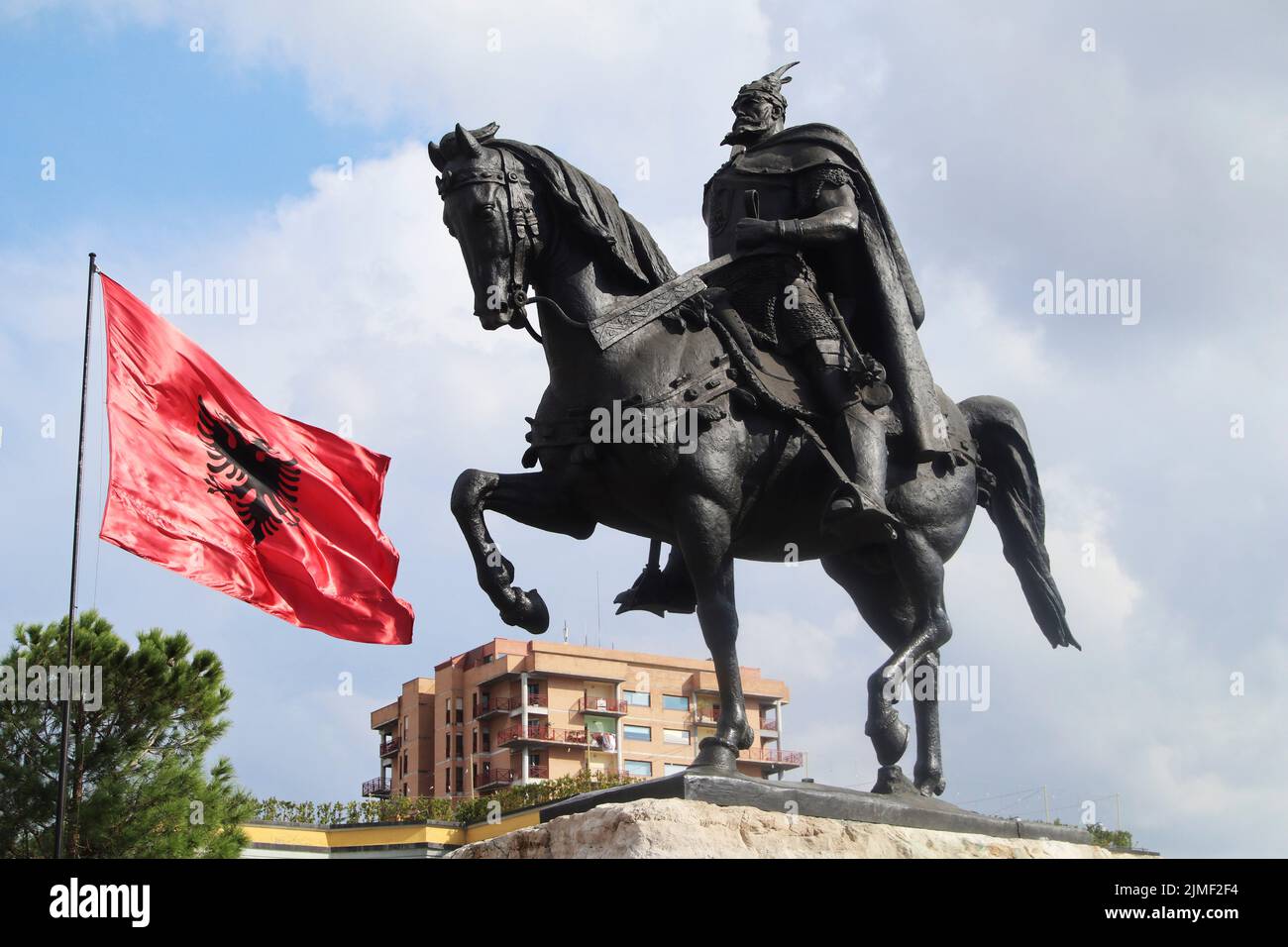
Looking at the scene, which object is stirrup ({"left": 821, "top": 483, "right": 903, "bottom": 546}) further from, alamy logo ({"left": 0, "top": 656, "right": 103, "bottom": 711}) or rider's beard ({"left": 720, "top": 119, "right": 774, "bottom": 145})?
alamy logo ({"left": 0, "top": 656, "right": 103, "bottom": 711})

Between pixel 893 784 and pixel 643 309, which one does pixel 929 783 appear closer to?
pixel 893 784

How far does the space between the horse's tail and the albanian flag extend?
18.3 ft

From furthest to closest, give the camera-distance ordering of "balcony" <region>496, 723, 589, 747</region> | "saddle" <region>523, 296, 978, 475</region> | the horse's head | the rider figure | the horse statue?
"balcony" <region>496, 723, 589, 747</region> → the rider figure → "saddle" <region>523, 296, 978, 475</region> → the horse statue → the horse's head

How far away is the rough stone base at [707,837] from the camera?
7.03 m

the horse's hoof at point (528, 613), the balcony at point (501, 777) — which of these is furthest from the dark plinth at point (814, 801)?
the balcony at point (501, 777)

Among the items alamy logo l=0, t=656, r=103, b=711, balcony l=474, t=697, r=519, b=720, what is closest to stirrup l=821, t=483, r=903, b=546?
alamy logo l=0, t=656, r=103, b=711

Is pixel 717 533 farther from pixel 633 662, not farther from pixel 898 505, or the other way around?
pixel 633 662

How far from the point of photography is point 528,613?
827cm

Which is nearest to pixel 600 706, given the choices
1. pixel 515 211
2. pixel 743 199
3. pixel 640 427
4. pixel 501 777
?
pixel 501 777

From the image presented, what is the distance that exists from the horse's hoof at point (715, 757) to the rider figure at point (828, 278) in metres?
1.47

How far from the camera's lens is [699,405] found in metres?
8.30

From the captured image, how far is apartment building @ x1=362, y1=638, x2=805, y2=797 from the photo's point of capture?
77625mm

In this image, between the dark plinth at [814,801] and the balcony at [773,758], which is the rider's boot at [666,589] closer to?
the dark plinth at [814,801]
